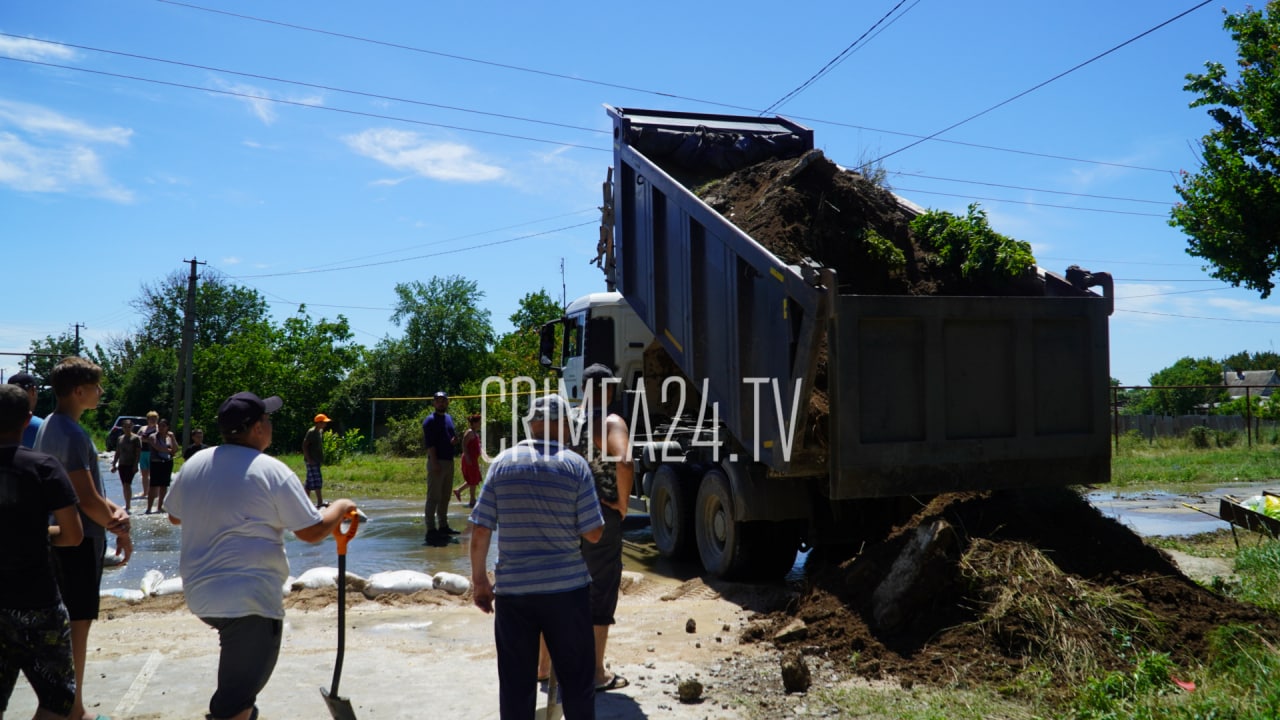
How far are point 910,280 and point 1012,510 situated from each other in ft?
6.84

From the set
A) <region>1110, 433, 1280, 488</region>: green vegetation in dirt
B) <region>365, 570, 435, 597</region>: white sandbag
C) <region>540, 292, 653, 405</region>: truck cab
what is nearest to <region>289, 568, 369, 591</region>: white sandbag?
<region>365, 570, 435, 597</region>: white sandbag

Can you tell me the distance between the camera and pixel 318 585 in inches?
292

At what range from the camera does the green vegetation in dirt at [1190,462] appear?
57.8 feet

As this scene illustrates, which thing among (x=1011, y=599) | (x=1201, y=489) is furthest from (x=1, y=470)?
(x=1201, y=489)

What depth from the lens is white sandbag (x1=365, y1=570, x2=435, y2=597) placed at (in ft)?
23.9

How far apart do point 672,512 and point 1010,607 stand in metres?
4.32

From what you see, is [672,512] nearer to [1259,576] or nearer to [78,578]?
[1259,576]

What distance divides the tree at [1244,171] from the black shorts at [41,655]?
60.5 feet

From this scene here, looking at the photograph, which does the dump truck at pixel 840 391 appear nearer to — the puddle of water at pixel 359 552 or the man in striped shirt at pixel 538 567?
the puddle of water at pixel 359 552

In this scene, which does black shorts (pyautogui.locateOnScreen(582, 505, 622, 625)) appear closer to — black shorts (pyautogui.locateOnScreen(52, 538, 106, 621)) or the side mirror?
black shorts (pyautogui.locateOnScreen(52, 538, 106, 621))

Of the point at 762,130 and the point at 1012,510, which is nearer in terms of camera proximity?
the point at 1012,510

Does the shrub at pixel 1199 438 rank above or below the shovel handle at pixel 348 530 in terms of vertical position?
below

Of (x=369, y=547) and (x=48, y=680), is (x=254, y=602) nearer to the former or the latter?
(x=48, y=680)

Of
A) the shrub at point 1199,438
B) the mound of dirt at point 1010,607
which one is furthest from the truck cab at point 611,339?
the shrub at point 1199,438
